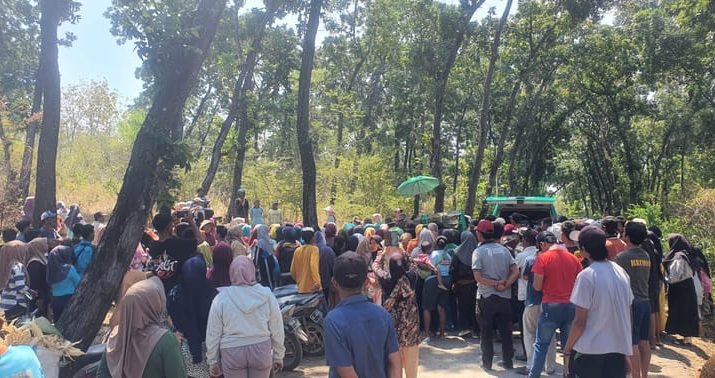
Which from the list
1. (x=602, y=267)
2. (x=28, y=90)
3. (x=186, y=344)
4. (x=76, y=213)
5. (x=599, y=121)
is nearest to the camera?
(x=602, y=267)

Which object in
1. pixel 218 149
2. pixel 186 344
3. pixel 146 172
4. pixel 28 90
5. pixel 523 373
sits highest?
pixel 28 90

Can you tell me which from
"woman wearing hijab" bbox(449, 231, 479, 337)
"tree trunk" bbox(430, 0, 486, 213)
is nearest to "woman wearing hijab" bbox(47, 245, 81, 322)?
"woman wearing hijab" bbox(449, 231, 479, 337)

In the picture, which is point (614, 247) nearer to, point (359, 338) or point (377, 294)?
point (377, 294)

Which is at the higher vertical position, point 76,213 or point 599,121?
point 599,121

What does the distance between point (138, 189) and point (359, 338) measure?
14.9 feet

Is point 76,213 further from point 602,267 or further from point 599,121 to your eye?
point 599,121

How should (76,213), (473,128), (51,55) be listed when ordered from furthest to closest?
1. (473,128)
2. (51,55)
3. (76,213)

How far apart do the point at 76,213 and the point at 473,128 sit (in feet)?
99.4

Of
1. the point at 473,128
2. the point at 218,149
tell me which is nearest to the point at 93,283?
the point at 218,149

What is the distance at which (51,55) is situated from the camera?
12.7 metres

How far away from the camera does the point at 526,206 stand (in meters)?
12.4

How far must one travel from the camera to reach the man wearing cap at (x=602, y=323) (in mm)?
4441

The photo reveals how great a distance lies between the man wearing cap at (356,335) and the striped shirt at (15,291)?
5.08 meters

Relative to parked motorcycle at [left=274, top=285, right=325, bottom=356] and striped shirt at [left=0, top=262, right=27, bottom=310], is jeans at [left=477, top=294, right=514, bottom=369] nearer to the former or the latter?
parked motorcycle at [left=274, top=285, right=325, bottom=356]
